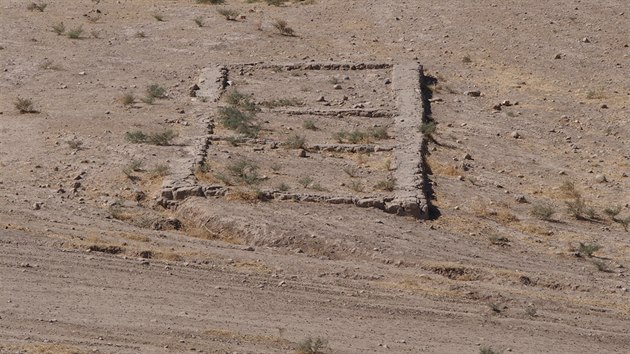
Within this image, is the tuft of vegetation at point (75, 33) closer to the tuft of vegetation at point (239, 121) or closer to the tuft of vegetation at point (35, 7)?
the tuft of vegetation at point (35, 7)

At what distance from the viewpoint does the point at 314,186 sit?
18016 millimetres

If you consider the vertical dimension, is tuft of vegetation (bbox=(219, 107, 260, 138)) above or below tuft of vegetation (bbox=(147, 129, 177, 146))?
above

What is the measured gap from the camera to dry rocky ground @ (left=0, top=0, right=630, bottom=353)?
1398cm

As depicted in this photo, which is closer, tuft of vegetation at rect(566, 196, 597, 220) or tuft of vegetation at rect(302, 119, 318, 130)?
tuft of vegetation at rect(566, 196, 597, 220)

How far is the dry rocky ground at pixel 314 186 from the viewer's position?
13984 millimetres

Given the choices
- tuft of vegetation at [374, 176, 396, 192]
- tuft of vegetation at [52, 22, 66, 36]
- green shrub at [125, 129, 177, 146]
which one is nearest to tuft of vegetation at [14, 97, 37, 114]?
green shrub at [125, 129, 177, 146]

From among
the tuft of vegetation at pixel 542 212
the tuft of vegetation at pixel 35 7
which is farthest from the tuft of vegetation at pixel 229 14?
the tuft of vegetation at pixel 542 212

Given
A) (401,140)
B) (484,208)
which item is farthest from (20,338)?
(401,140)

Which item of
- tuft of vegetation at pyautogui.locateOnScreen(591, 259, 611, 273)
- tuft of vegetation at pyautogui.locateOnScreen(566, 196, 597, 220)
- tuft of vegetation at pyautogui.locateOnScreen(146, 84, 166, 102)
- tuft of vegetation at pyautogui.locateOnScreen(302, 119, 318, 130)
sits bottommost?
tuft of vegetation at pyautogui.locateOnScreen(591, 259, 611, 273)

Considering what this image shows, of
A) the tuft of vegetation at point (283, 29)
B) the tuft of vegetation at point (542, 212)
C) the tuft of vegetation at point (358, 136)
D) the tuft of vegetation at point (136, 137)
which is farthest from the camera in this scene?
the tuft of vegetation at point (283, 29)

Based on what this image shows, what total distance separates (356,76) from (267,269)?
354 inches

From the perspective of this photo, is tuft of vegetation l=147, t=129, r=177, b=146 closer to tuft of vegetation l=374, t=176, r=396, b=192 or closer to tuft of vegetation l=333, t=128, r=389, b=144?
tuft of vegetation l=333, t=128, r=389, b=144

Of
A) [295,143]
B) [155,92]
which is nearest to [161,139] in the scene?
[295,143]

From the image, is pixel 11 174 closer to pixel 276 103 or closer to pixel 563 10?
pixel 276 103
